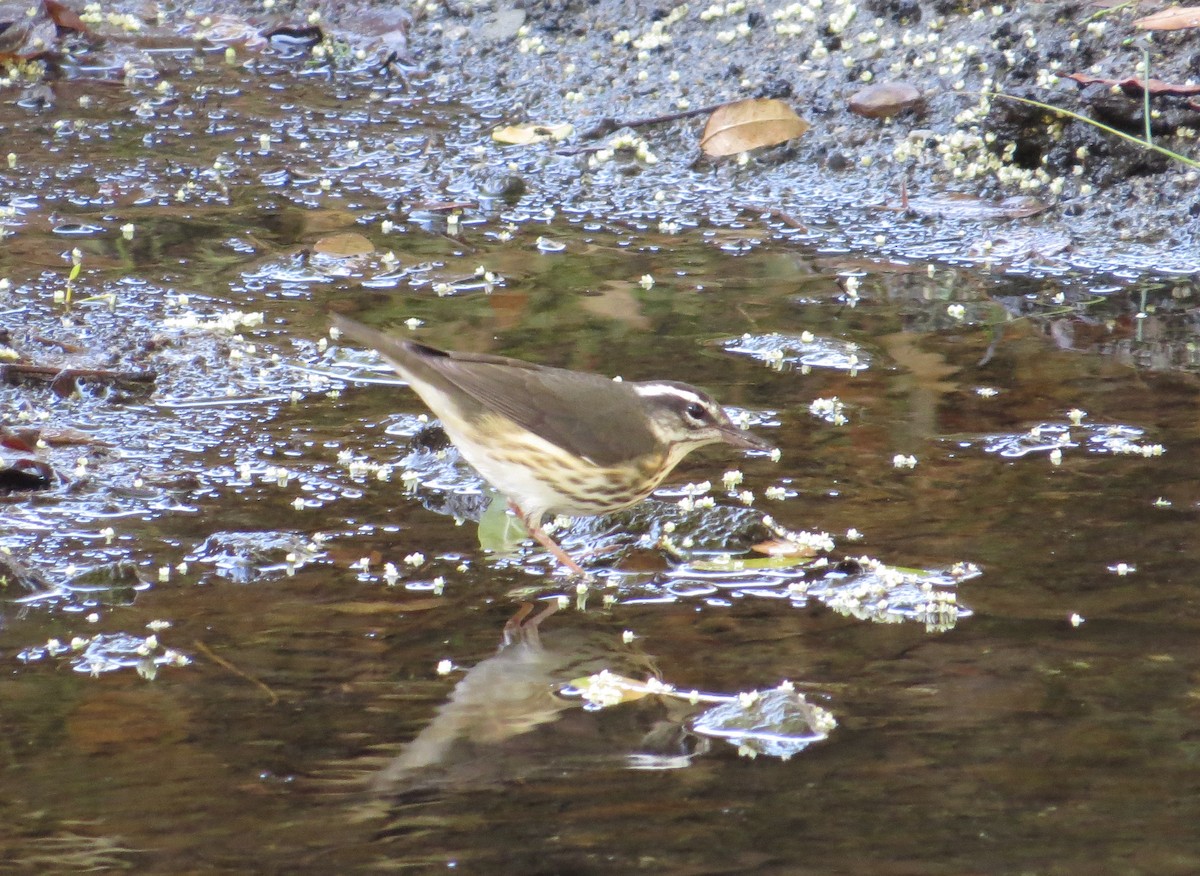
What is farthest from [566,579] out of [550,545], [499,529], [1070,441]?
[1070,441]

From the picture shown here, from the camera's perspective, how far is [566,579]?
493 centimetres

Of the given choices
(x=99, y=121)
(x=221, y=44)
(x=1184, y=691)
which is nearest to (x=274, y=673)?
(x=1184, y=691)

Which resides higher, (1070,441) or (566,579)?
(1070,441)

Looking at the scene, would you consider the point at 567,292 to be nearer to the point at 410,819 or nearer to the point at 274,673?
the point at 274,673

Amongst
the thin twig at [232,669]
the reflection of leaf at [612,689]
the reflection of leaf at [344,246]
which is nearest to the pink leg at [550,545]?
the reflection of leaf at [612,689]

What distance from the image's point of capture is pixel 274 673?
4180mm

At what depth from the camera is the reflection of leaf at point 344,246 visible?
25.5 ft

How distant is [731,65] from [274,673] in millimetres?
6685

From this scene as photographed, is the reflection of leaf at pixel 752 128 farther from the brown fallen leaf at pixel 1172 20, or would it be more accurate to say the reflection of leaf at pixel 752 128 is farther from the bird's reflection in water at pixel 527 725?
the bird's reflection in water at pixel 527 725

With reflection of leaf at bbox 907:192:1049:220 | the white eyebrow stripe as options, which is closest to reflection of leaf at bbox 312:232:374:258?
the white eyebrow stripe

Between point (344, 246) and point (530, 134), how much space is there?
2.13 metres

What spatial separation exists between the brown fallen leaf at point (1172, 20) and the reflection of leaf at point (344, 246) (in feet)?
14.7

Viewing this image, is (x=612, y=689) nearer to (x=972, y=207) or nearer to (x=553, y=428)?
(x=553, y=428)

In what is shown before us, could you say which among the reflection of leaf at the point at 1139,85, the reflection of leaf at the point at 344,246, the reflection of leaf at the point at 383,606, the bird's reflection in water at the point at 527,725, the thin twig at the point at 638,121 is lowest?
the bird's reflection in water at the point at 527,725
